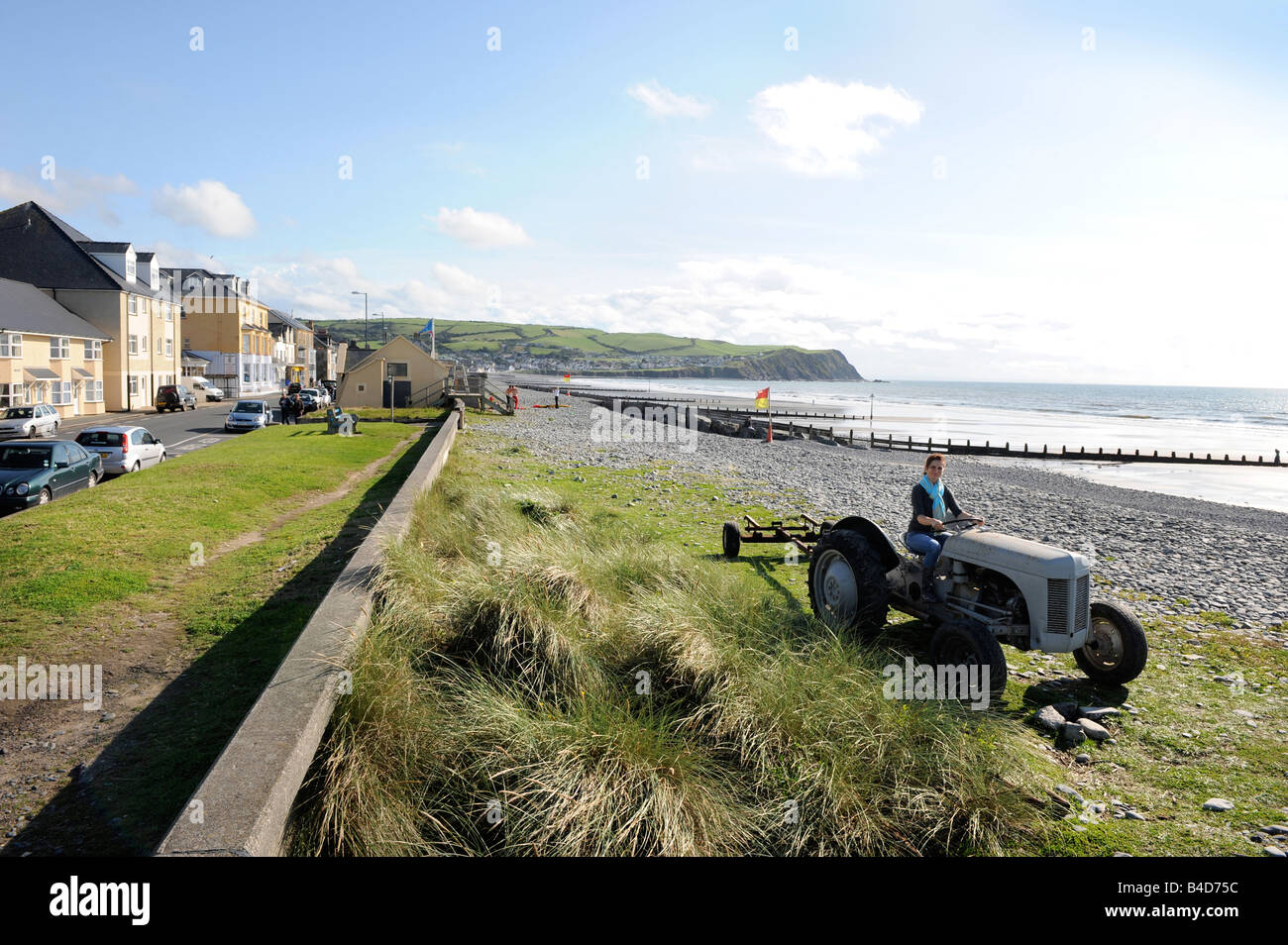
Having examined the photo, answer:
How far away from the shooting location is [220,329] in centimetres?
8169

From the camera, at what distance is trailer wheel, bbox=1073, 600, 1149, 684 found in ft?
22.8

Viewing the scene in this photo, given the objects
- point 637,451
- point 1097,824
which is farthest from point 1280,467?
point 1097,824

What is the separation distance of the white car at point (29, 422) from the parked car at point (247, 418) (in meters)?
7.40

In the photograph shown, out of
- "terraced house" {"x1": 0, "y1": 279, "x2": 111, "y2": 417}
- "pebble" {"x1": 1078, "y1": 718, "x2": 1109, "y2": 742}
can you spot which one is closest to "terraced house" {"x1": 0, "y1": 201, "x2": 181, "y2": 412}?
"terraced house" {"x1": 0, "y1": 279, "x2": 111, "y2": 417}

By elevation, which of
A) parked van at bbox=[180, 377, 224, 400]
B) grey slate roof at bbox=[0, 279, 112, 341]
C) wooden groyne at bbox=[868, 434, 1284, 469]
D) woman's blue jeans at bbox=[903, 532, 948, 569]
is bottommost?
wooden groyne at bbox=[868, 434, 1284, 469]

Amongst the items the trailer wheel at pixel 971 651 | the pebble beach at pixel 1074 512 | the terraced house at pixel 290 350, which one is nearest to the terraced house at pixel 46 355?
the pebble beach at pixel 1074 512

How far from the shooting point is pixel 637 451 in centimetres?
3019

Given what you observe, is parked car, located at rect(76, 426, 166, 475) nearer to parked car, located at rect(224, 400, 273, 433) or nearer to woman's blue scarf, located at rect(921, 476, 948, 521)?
parked car, located at rect(224, 400, 273, 433)

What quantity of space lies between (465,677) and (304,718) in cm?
165

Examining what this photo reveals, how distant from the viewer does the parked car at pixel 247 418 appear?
128 ft

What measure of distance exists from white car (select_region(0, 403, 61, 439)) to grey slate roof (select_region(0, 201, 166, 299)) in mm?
17153
